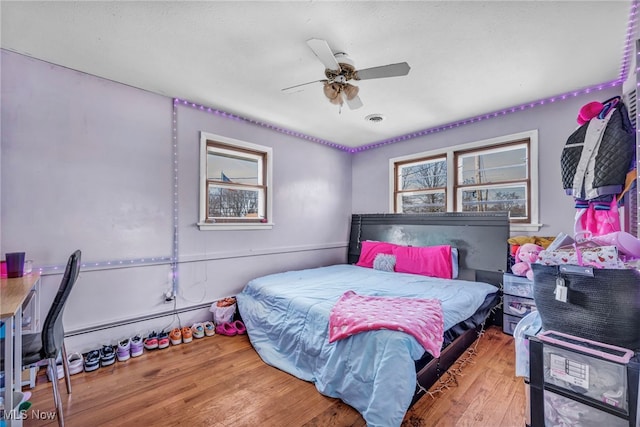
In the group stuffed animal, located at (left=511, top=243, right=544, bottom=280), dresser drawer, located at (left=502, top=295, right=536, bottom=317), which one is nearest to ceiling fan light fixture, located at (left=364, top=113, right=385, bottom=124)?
stuffed animal, located at (left=511, top=243, right=544, bottom=280)

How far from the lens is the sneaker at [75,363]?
2.10 metres

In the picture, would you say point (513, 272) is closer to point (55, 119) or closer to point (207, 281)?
point (207, 281)

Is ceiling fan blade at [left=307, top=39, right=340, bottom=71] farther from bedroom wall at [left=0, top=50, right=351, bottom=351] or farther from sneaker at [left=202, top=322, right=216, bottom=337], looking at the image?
sneaker at [left=202, top=322, right=216, bottom=337]

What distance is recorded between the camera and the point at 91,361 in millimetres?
2150

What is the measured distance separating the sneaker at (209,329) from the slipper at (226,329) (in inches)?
1.6

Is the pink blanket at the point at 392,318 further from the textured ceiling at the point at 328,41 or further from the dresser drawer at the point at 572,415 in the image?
the textured ceiling at the point at 328,41

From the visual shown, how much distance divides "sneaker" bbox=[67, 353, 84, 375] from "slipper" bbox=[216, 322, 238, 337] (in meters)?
1.10

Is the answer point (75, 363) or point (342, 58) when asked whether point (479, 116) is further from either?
point (75, 363)

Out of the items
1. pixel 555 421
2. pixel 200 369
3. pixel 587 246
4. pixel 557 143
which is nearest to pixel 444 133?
pixel 557 143

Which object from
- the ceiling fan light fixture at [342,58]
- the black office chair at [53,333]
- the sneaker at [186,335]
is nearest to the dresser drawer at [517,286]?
the ceiling fan light fixture at [342,58]

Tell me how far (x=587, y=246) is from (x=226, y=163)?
3.26m

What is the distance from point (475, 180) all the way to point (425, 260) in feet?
4.03

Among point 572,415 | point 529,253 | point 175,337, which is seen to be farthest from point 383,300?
point 175,337

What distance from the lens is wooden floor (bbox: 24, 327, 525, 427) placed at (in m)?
1.61
